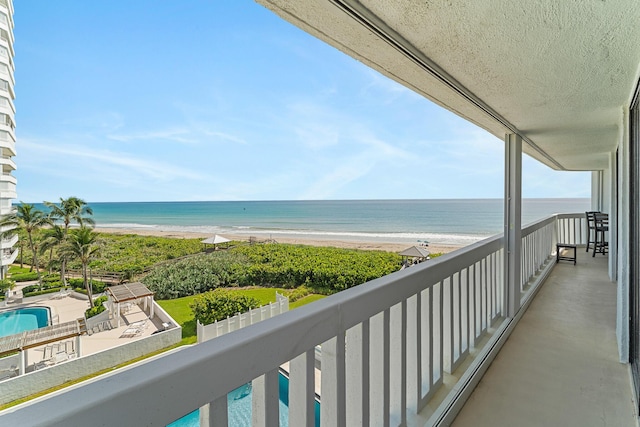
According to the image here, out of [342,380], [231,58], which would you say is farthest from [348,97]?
[342,380]

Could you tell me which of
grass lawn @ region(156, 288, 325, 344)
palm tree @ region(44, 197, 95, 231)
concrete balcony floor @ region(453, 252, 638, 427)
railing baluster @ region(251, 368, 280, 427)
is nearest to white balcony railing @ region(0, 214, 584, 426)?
railing baluster @ region(251, 368, 280, 427)

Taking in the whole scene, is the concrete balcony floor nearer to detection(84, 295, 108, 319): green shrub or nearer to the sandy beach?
the sandy beach

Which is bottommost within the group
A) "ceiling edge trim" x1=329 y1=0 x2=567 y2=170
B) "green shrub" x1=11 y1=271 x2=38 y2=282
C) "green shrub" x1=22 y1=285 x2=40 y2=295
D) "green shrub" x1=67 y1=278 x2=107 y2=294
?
"green shrub" x1=67 y1=278 x2=107 y2=294

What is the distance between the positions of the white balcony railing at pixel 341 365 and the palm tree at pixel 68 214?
114 cm

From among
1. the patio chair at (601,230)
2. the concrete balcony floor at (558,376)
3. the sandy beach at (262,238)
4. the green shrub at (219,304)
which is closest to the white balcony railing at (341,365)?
the concrete balcony floor at (558,376)

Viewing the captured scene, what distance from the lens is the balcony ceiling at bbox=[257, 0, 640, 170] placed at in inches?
43.0

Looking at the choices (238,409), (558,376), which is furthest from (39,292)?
(558,376)

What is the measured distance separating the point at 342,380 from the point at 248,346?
0.42 meters

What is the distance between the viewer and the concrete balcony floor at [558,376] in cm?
172

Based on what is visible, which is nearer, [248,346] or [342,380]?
[248,346]

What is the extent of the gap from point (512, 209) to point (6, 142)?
3.41m

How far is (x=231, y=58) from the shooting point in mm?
3920

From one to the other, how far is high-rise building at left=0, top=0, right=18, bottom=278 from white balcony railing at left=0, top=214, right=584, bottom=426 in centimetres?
94

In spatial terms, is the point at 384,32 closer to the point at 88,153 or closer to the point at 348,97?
the point at 88,153
